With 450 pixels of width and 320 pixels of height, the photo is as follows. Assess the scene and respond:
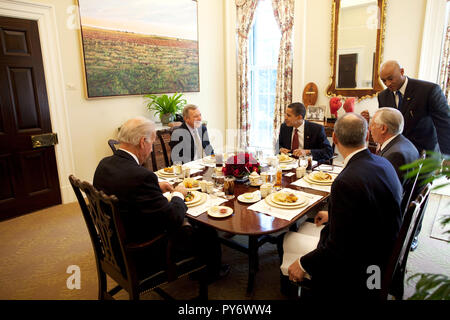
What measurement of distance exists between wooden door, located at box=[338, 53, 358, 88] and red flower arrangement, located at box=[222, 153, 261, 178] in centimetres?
276

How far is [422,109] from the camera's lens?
284 centimetres

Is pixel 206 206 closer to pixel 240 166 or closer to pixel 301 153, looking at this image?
pixel 240 166

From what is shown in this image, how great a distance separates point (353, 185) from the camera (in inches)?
55.7

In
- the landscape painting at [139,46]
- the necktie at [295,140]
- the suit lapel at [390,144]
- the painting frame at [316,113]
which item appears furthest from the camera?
the painting frame at [316,113]

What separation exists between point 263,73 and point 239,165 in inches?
142

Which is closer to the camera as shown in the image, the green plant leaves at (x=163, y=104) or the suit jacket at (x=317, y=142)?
the suit jacket at (x=317, y=142)

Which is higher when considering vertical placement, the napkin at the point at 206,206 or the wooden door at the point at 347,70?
the wooden door at the point at 347,70

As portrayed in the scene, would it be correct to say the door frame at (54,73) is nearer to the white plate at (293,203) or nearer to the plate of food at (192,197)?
the plate of food at (192,197)

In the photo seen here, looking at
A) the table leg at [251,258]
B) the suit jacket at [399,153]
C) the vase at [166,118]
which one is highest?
the vase at [166,118]

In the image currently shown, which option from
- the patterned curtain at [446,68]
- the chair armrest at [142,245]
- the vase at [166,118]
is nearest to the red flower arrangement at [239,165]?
the chair armrest at [142,245]

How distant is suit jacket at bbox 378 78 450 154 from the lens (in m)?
2.76

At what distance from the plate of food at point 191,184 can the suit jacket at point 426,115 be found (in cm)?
210

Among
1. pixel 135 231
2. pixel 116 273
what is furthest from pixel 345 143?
pixel 116 273

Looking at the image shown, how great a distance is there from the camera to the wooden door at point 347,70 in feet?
14.2
